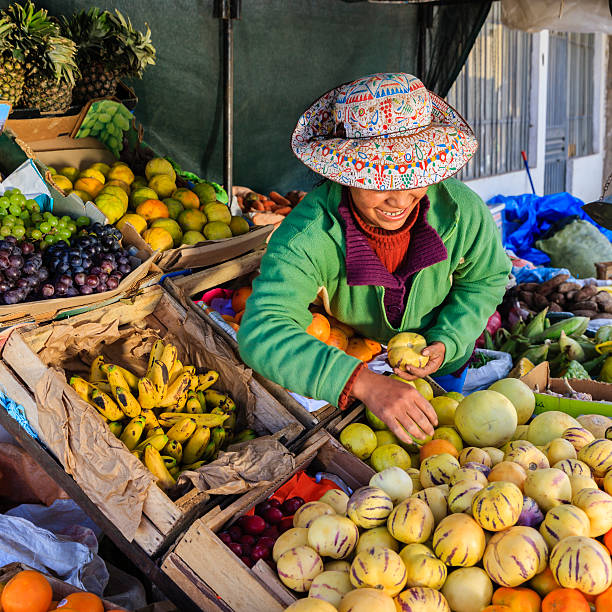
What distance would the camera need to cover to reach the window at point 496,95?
7.76 m

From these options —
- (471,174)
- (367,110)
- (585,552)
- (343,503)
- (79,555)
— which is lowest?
(471,174)

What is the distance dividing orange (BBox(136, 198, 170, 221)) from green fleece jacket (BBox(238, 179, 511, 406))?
121 centimetres

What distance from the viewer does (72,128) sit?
3445 mm

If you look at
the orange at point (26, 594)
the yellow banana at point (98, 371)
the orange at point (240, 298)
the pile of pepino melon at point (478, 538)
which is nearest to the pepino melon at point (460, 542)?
the pile of pepino melon at point (478, 538)

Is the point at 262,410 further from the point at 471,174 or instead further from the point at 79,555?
the point at 471,174

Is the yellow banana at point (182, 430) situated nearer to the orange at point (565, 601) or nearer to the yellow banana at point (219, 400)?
the yellow banana at point (219, 400)

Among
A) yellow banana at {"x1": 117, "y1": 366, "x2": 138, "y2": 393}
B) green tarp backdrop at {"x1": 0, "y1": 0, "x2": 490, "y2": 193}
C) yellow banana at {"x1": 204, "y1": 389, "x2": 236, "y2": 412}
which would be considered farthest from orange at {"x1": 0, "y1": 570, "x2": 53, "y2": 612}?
green tarp backdrop at {"x1": 0, "y1": 0, "x2": 490, "y2": 193}

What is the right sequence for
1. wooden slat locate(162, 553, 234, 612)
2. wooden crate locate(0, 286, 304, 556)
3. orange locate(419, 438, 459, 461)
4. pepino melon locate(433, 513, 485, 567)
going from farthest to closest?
orange locate(419, 438, 459, 461), wooden crate locate(0, 286, 304, 556), wooden slat locate(162, 553, 234, 612), pepino melon locate(433, 513, 485, 567)

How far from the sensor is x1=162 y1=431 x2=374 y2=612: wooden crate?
1499 mm

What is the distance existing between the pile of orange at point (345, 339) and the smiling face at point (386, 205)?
492 mm

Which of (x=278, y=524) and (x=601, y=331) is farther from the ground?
(x=278, y=524)

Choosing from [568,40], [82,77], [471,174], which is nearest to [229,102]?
[82,77]

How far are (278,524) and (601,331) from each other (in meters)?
2.95

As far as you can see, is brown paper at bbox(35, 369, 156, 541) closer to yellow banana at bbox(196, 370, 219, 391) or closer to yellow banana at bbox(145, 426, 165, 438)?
yellow banana at bbox(145, 426, 165, 438)
